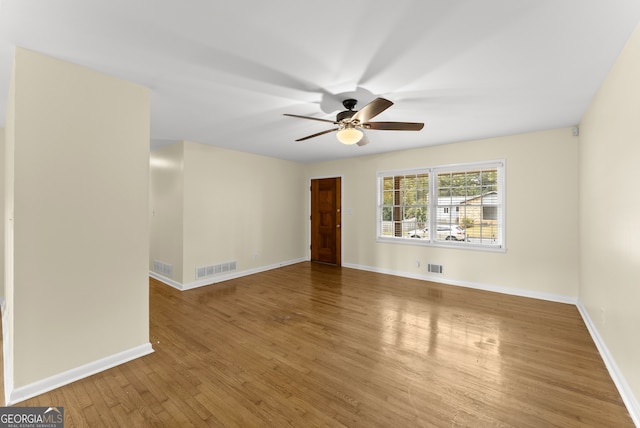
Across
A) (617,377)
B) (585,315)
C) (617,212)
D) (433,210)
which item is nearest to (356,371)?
(617,377)

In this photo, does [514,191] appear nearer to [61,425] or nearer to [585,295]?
[585,295]

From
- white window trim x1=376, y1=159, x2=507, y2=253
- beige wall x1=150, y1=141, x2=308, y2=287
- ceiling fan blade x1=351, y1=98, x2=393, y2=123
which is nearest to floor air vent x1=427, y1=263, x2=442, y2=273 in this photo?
white window trim x1=376, y1=159, x2=507, y2=253

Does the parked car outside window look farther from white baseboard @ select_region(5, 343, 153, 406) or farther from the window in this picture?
white baseboard @ select_region(5, 343, 153, 406)

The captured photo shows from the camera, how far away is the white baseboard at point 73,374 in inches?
73.2

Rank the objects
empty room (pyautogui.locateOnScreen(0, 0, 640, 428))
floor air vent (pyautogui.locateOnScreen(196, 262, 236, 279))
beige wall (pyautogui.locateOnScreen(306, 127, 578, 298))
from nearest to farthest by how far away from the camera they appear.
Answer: empty room (pyautogui.locateOnScreen(0, 0, 640, 428)) → beige wall (pyautogui.locateOnScreen(306, 127, 578, 298)) → floor air vent (pyautogui.locateOnScreen(196, 262, 236, 279))

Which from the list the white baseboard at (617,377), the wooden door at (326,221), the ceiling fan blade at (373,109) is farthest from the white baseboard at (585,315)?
the ceiling fan blade at (373,109)

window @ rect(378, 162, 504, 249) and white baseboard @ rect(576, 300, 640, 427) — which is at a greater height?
window @ rect(378, 162, 504, 249)

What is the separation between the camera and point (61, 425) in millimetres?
1672

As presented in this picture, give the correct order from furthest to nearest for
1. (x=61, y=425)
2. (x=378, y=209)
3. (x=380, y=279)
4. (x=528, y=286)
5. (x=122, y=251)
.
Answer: (x=378, y=209), (x=380, y=279), (x=528, y=286), (x=122, y=251), (x=61, y=425)

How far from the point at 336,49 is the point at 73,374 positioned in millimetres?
3186

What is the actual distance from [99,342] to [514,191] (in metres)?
5.41

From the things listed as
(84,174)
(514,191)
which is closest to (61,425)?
(84,174)

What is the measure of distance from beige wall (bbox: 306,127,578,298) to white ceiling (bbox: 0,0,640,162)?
2.80 ft

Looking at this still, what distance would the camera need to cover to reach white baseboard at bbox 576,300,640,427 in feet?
5.57
